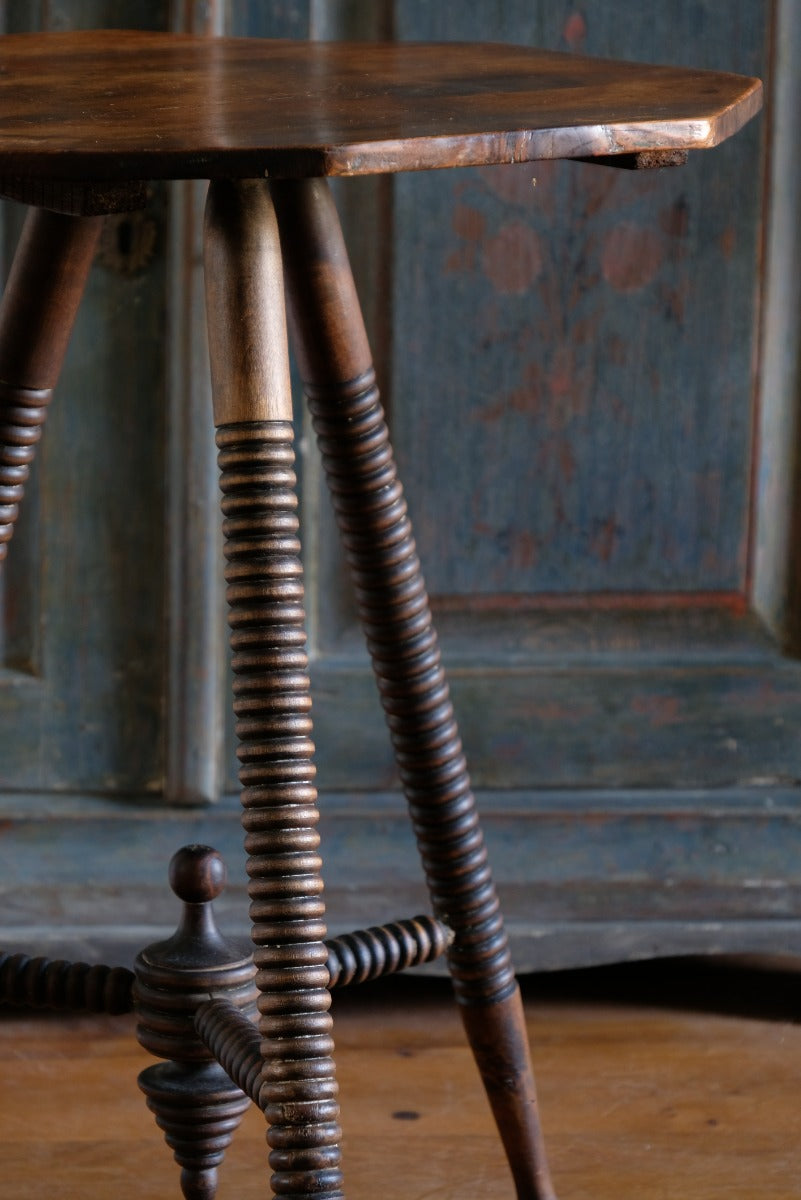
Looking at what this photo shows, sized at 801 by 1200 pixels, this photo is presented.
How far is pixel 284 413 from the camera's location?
72 centimetres

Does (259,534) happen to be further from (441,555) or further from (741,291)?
(741,291)

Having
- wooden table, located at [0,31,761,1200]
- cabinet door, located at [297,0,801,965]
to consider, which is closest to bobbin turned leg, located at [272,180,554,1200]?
wooden table, located at [0,31,761,1200]

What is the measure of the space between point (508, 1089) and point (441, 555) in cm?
49

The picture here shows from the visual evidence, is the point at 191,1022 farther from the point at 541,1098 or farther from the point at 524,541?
the point at 524,541

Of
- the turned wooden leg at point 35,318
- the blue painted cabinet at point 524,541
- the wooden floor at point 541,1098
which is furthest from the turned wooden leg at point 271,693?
the blue painted cabinet at point 524,541

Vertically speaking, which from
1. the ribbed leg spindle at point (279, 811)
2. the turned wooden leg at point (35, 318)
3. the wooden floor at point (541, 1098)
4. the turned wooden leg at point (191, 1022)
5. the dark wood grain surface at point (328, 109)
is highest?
the dark wood grain surface at point (328, 109)

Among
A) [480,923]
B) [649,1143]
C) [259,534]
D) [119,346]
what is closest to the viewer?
[259,534]

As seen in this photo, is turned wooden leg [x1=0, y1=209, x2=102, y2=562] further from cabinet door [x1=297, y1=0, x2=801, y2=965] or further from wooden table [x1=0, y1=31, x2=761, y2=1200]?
cabinet door [x1=297, y1=0, x2=801, y2=965]

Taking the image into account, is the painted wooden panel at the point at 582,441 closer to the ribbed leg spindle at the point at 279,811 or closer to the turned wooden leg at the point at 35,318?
the turned wooden leg at the point at 35,318

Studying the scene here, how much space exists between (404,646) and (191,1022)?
261 mm

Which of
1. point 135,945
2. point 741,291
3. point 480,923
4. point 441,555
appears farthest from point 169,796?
point 741,291

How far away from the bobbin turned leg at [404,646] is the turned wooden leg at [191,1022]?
139mm

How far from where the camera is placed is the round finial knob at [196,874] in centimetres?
91

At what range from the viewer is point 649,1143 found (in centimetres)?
112
